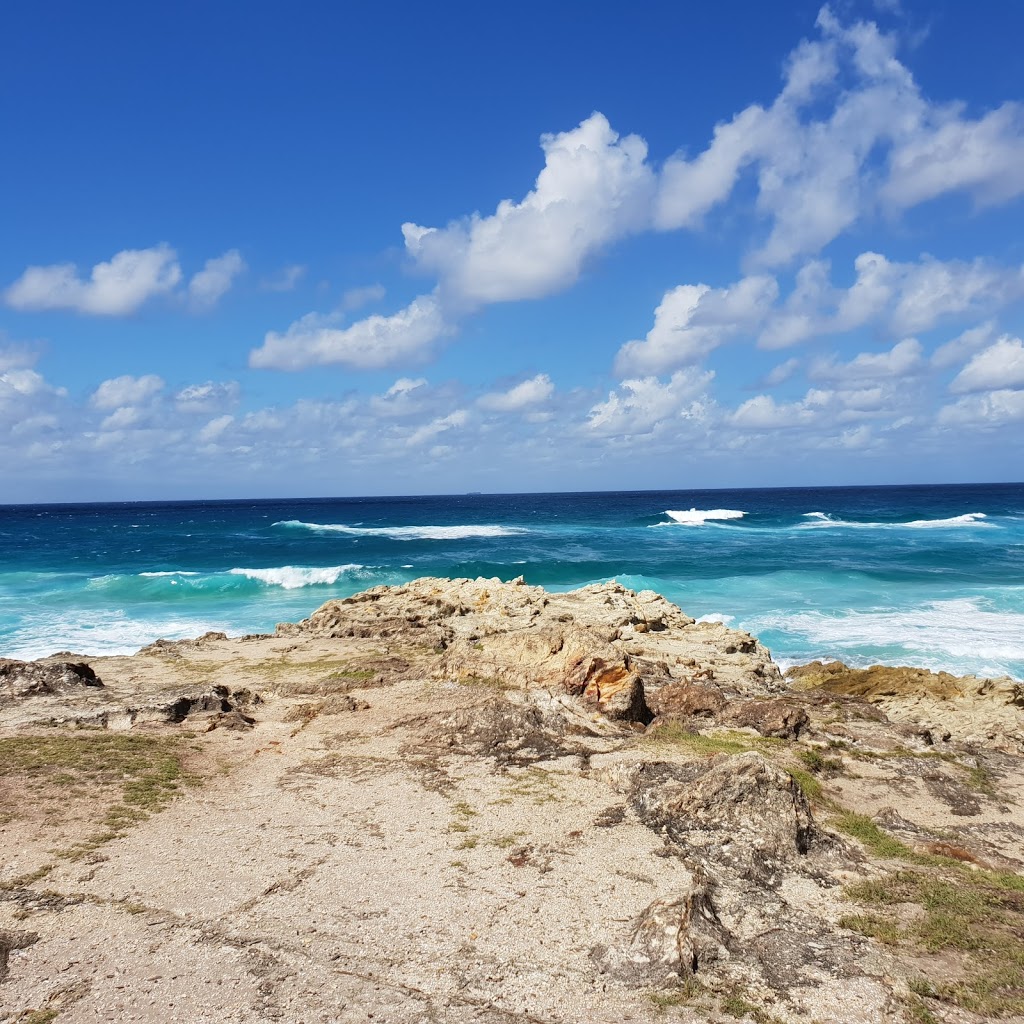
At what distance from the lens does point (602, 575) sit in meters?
45.7

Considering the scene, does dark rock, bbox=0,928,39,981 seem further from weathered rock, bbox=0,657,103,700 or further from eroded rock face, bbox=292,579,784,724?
eroded rock face, bbox=292,579,784,724

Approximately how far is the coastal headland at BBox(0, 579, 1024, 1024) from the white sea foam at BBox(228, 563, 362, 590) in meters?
26.3

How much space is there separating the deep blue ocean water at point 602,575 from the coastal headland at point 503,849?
12280mm

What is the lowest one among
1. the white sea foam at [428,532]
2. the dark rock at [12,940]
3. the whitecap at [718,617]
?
the whitecap at [718,617]

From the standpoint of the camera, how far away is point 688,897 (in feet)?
25.3

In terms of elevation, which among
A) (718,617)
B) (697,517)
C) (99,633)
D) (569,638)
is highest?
(697,517)

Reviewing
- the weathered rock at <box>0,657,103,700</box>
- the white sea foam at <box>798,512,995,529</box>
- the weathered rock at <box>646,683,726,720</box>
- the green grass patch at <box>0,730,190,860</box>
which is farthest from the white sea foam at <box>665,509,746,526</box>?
the green grass patch at <box>0,730,190,860</box>

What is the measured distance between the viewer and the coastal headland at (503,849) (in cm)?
665

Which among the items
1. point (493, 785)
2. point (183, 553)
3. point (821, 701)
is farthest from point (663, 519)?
point (493, 785)

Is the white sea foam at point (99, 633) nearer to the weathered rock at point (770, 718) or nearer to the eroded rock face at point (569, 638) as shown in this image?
the eroded rock face at point (569, 638)

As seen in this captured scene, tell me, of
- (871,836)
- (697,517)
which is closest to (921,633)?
(871,836)

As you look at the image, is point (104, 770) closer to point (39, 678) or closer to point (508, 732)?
point (39, 678)

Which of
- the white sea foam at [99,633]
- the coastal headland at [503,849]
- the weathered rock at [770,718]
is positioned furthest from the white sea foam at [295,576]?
the weathered rock at [770,718]

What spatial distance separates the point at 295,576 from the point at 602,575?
18433 mm
